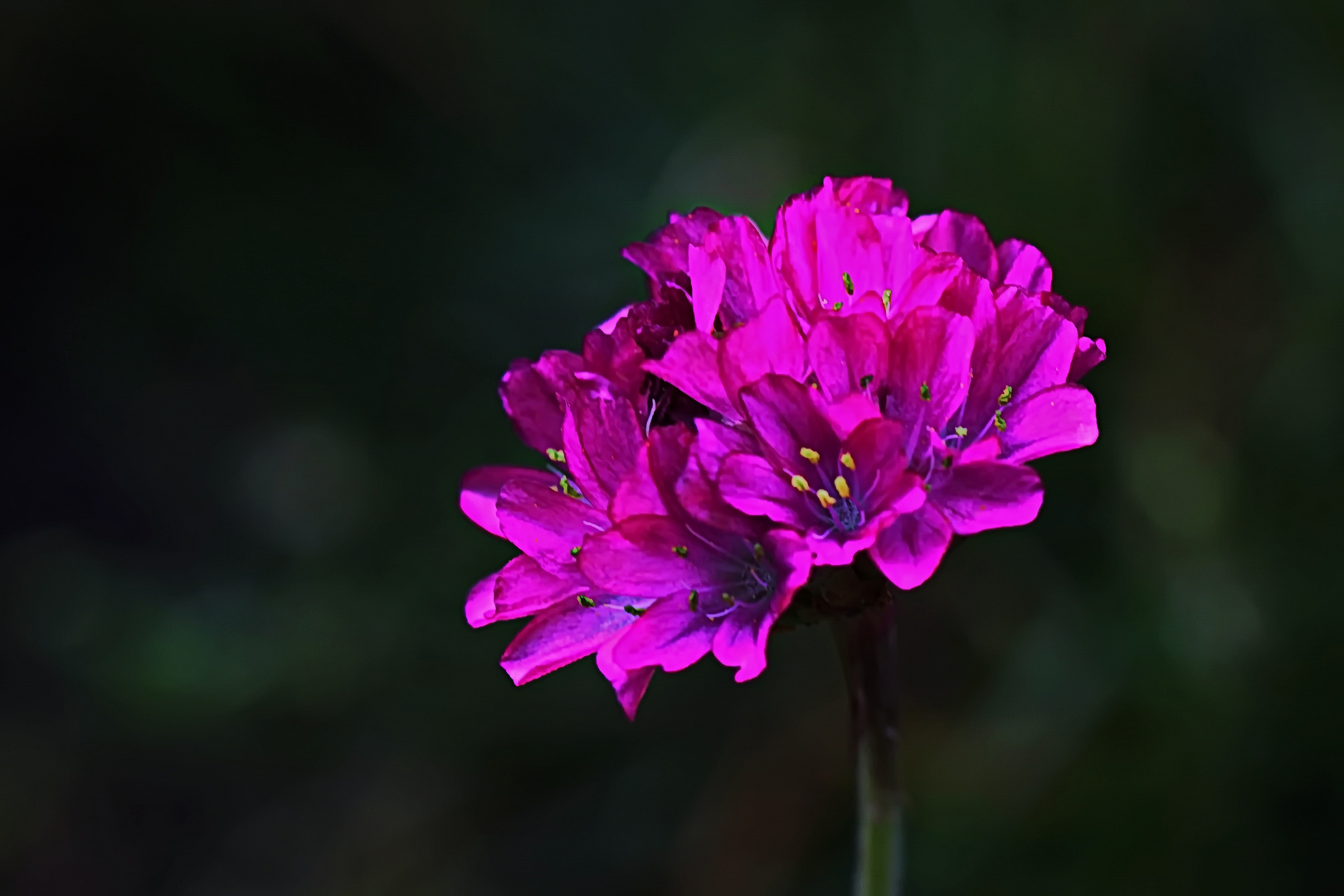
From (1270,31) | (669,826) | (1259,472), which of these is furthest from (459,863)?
(1270,31)

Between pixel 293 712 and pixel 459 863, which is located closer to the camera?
pixel 459 863

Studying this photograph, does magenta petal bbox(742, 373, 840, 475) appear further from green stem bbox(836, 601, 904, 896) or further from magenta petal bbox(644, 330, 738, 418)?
green stem bbox(836, 601, 904, 896)

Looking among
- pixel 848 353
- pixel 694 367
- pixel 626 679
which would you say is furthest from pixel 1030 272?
pixel 626 679

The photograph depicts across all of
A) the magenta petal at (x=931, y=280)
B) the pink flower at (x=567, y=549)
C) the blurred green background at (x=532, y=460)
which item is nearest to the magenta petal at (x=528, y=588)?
the pink flower at (x=567, y=549)

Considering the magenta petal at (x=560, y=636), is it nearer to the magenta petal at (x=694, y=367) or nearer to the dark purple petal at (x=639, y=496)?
the dark purple petal at (x=639, y=496)

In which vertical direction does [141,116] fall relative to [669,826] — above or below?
above

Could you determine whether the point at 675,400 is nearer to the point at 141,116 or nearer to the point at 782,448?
the point at 782,448
